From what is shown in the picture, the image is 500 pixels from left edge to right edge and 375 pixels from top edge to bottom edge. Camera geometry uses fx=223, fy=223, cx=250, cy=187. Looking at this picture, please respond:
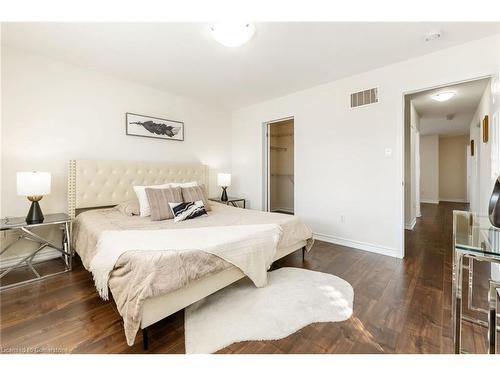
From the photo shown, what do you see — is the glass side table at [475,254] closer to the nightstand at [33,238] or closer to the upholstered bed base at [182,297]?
the upholstered bed base at [182,297]

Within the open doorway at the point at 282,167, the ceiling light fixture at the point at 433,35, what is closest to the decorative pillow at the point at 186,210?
the ceiling light fixture at the point at 433,35

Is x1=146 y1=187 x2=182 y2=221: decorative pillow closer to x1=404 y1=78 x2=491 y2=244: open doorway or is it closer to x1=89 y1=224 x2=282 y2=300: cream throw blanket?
x1=89 y1=224 x2=282 y2=300: cream throw blanket

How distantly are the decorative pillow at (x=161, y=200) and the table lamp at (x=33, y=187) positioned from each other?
1.00m

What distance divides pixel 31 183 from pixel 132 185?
1.16m

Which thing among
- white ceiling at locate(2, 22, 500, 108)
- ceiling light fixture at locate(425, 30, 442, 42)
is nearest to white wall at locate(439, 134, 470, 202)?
white ceiling at locate(2, 22, 500, 108)

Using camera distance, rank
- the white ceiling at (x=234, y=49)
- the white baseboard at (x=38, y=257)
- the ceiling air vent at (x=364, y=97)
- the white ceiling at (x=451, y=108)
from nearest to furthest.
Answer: the white ceiling at (x=234, y=49), the white baseboard at (x=38, y=257), the ceiling air vent at (x=364, y=97), the white ceiling at (x=451, y=108)

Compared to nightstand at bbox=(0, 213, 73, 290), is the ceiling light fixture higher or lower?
higher

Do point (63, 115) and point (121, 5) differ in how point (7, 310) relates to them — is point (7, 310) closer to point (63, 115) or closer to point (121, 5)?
point (63, 115)

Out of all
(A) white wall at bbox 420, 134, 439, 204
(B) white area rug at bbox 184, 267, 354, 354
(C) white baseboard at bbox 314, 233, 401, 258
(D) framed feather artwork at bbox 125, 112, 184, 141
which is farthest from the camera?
(A) white wall at bbox 420, 134, 439, 204

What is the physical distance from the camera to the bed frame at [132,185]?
5.23ft

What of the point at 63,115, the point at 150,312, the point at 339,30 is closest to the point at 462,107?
the point at 339,30

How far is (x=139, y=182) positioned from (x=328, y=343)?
3140mm

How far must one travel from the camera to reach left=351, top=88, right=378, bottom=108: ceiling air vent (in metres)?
3.08

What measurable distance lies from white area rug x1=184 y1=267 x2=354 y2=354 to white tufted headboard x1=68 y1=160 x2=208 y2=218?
2.12 metres
